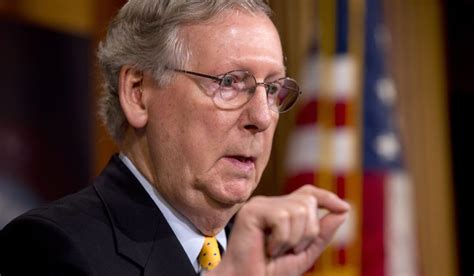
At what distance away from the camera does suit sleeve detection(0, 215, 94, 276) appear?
1.53 metres

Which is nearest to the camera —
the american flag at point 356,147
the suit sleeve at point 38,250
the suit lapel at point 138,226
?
the suit sleeve at point 38,250

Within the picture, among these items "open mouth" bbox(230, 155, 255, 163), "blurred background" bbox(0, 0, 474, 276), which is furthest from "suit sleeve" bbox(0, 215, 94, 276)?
"blurred background" bbox(0, 0, 474, 276)

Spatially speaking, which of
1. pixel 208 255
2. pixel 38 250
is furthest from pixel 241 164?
pixel 38 250

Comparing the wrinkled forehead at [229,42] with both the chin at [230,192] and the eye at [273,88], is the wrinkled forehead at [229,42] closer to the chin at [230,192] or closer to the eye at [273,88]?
the eye at [273,88]

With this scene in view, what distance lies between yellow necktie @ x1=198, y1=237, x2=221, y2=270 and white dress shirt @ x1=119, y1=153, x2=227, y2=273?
12 mm

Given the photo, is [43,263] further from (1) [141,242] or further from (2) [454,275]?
(2) [454,275]

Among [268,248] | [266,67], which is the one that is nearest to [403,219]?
[266,67]

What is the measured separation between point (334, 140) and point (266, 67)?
1.58m

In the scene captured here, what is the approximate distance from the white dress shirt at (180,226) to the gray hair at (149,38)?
7.1 inches

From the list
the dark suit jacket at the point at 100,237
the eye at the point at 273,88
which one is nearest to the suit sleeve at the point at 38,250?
the dark suit jacket at the point at 100,237

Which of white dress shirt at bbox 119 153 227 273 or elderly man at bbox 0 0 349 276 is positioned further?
white dress shirt at bbox 119 153 227 273

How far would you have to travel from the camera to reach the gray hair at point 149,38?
1.84m

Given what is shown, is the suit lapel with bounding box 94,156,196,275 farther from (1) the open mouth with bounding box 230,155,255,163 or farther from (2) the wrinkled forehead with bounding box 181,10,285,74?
(2) the wrinkled forehead with bounding box 181,10,285,74

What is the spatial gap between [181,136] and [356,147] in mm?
1715
